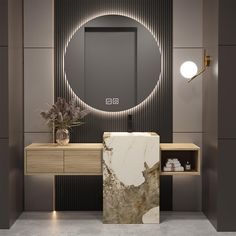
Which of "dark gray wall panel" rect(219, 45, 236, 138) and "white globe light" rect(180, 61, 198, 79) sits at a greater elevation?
"white globe light" rect(180, 61, 198, 79)

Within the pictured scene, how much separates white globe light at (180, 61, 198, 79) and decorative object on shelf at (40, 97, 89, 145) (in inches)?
44.8

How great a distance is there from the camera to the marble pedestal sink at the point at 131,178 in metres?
4.34

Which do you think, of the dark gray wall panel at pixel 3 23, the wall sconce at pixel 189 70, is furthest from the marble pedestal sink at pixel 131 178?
the dark gray wall panel at pixel 3 23

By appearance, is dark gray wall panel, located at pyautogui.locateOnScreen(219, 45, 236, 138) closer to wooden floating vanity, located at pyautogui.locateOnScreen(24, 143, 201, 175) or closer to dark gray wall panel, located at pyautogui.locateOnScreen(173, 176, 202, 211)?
wooden floating vanity, located at pyautogui.locateOnScreen(24, 143, 201, 175)

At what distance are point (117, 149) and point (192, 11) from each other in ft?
5.75

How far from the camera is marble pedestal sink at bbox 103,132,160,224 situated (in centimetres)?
434

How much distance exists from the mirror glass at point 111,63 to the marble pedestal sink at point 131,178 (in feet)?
2.01

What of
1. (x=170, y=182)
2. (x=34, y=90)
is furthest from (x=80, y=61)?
(x=170, y=182)

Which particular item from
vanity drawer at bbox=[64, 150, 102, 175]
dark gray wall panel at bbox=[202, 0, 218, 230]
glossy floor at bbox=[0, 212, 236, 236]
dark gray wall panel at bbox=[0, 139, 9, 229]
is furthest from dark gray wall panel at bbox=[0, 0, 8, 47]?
dark gray wall panel at bbox=[202, 0, 218, 230]

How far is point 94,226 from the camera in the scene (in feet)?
14.3

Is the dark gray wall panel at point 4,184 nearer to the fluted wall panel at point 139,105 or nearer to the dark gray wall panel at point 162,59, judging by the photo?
the fluted wall panel at point 139,105

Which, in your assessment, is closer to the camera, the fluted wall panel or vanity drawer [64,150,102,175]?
vanity drawer [64,150,102,175]

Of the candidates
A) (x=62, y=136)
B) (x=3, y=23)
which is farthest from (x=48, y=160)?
(x=3, y=23)

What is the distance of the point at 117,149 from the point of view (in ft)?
14.3
